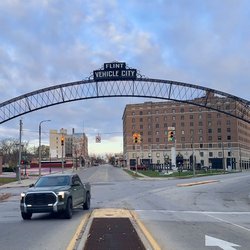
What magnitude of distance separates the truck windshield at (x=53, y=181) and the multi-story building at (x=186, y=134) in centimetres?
14151

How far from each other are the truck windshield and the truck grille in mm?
1280

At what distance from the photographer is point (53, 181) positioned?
1806 cm

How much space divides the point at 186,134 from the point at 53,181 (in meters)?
153

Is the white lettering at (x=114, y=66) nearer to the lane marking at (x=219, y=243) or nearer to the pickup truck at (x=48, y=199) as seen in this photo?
the pickup truck at (x=48, y=199)

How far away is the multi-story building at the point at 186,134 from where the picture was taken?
162m

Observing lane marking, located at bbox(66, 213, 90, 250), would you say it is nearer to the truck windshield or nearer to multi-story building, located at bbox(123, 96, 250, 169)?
the truck windshield

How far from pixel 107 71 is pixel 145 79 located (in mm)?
3670

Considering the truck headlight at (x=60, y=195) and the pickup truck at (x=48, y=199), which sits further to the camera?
the truck headlight at (x=60, y=195)

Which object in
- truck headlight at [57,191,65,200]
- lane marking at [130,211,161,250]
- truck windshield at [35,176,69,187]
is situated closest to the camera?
lane marking at [130,211,161,250]

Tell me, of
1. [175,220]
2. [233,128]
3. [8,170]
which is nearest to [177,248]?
[175,220]

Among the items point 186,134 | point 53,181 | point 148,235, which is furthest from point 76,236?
point 186,134

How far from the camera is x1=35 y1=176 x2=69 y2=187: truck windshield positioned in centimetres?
1781

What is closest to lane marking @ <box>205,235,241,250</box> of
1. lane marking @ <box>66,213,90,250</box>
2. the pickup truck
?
lane marking @ <box>66,213,90,250</box>

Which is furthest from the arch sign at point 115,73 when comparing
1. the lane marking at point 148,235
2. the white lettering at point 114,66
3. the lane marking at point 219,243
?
the lane marking at point 219,243
